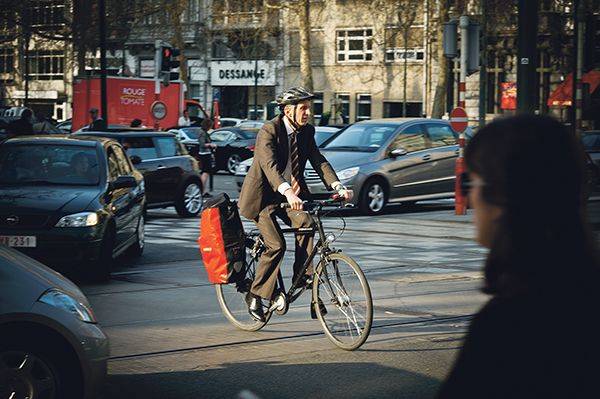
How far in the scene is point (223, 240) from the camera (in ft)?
29.0

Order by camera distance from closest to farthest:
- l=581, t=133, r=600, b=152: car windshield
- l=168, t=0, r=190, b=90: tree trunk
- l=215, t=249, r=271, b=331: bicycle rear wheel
Answer: 1. l=215, t=249, r=271, b=331: bicycle rear wheel
2. l=581, t=133, r=600, b=152: car windshield
3. l=168, t=0, r=190, b=90: tree trunk

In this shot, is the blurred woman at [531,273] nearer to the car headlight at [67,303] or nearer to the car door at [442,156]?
Result: the car headlight at [67,303]

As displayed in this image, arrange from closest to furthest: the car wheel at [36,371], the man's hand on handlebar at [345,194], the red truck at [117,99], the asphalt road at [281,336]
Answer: the car wheel at [36,371], the asphalt road at [281,336], the man's hand on handlebar at [345,194], the red truck at [117,99]

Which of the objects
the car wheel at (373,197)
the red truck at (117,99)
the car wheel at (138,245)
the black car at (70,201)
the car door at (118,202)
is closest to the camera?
the black car at (70,201)

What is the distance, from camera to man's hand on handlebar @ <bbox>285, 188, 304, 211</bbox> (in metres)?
8.03

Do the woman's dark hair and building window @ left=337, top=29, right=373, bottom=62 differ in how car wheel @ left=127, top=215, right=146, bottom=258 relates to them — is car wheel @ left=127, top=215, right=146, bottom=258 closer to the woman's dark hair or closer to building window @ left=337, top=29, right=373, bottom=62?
the woman's dark hair

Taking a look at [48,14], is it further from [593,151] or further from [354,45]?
[593,151]

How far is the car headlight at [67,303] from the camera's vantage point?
5992 millimetres

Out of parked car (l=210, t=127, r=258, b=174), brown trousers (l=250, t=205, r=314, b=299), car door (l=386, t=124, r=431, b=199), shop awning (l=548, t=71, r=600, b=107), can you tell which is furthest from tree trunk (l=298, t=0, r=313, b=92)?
brown trousers (l=250, t=205, r=314, b=299)

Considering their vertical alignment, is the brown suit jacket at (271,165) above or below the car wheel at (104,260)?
above

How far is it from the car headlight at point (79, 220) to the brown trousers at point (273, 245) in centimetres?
359

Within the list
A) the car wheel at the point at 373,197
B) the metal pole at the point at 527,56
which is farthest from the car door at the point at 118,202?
the car wheel at the point at 373,197

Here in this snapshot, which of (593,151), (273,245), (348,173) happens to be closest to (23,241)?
(273,245)

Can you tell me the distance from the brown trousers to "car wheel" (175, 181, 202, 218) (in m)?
12.0
